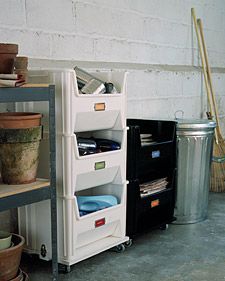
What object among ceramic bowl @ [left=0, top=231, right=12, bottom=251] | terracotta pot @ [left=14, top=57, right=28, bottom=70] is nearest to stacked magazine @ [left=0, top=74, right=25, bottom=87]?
terracotta pot @ [left=14, top=57, right=28, bottom=70]

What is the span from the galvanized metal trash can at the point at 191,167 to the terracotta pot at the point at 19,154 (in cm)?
159

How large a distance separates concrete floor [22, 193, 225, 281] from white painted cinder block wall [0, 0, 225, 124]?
3.87 ft

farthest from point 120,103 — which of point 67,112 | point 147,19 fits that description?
point 147,19

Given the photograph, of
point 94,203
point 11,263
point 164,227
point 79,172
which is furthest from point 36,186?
point 164,227

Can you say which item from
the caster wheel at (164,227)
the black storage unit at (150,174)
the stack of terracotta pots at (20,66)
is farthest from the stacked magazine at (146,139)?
the stack of terracotta pots at (20,66)

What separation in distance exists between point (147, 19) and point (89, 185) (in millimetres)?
1893

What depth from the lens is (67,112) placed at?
8.69 feet

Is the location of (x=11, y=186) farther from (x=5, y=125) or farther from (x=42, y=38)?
(x=42, y=38)

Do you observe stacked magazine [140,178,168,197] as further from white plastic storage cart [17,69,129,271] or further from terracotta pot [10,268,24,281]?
terracotta pot [10,268,24,281]

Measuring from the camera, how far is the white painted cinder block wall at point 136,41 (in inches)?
124

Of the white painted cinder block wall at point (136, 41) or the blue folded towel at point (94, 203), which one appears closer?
the blue folded towel at point (94, 203)

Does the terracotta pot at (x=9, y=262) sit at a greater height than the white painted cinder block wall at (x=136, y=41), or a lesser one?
lesser

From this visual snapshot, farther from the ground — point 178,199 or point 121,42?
point 121,42

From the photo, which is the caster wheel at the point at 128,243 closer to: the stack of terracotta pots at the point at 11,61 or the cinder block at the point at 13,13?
the stack of terracotta pots at the point at 11,61
